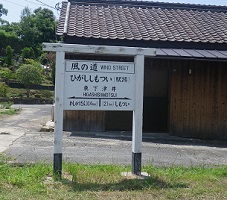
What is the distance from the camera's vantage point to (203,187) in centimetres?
525

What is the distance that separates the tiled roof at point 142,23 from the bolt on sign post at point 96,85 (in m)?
5.48

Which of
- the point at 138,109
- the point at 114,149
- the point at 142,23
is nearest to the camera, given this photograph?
the point at 138,109

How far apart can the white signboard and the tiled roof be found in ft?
18.1

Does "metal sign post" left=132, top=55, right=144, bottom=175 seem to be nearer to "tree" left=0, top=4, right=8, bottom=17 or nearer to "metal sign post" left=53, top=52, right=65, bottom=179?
"metal sign post" left=53, top=52, right=65, bottom=179

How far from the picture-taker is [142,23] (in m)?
12.7

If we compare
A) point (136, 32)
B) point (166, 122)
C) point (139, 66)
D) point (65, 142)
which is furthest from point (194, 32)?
point (139, 66)

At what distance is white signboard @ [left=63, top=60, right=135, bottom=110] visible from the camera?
570 centimetres

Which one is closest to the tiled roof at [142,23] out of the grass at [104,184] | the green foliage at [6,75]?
the grass at [104,184]

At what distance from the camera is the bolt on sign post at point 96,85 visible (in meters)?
5.61

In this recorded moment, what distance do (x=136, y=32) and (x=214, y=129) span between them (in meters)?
4.07

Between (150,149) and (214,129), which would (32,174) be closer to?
(150,149)

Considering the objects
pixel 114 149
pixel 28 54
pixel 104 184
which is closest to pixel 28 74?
pixel 28 54

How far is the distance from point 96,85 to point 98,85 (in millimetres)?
34

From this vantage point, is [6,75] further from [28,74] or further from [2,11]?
[2,11]
